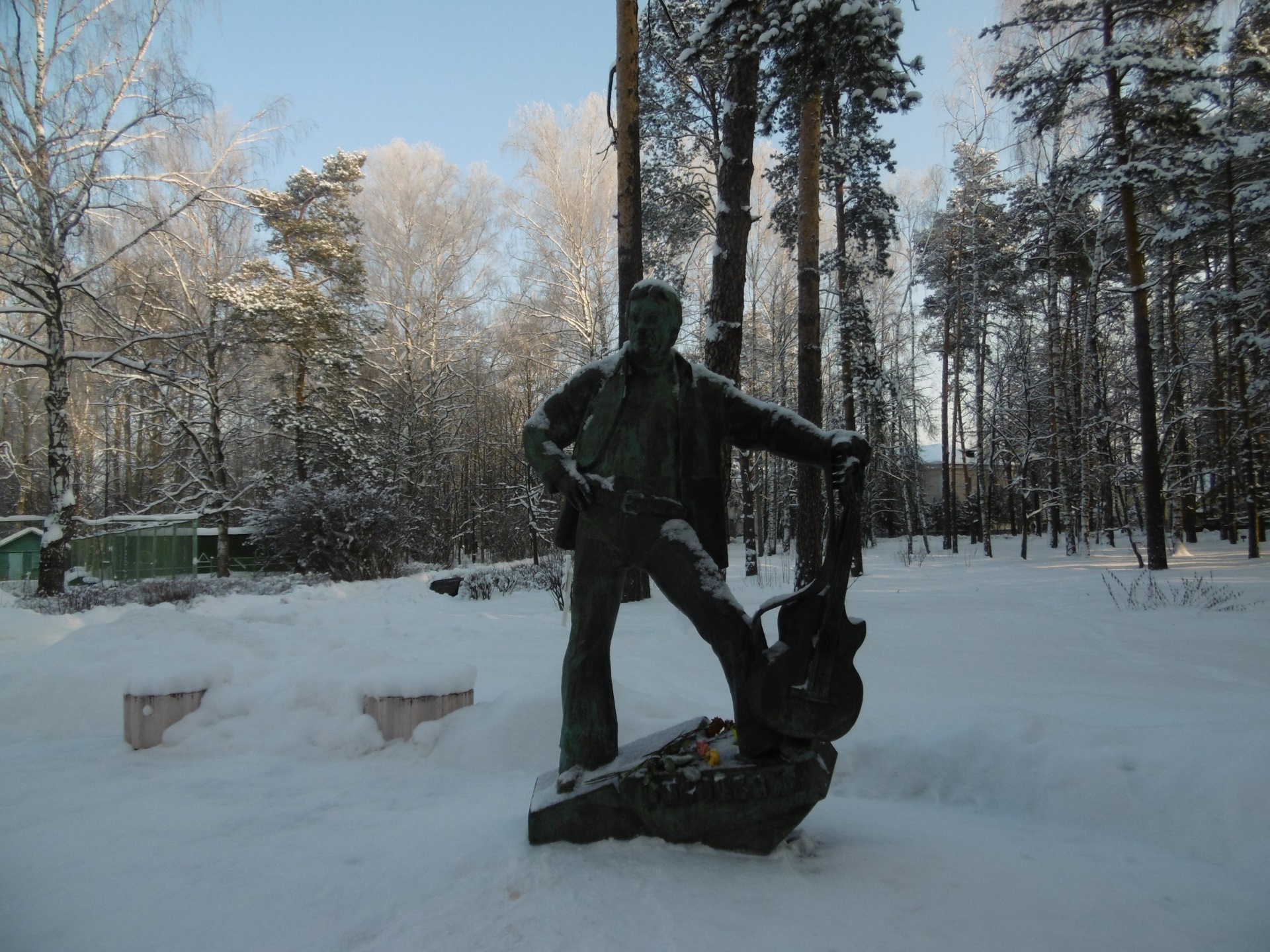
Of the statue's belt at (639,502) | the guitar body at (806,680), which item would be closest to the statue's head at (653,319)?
the statue's belt at (639,502)

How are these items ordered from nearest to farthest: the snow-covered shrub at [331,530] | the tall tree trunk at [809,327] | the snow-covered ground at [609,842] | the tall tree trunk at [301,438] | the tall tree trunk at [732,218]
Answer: the snow-covered ground at [609,842]
the tall tree trunk at [732,218]
the tall tree trunk at [809,327]
the snow-covered shrub at [331,530]
the tall tree trunk at [301,438]

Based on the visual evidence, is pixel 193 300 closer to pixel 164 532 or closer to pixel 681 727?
pixel 164 532

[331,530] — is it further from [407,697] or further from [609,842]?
[609,842]

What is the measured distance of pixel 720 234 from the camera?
8.62m

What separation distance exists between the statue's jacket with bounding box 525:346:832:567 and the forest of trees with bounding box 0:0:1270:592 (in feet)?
17.3

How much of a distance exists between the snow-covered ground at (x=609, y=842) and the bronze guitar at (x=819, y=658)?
46 centimetres

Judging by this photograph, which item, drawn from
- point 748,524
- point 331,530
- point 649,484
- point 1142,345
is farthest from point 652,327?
point 331,530

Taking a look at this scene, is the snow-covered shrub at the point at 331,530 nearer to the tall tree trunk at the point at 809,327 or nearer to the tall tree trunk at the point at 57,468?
the tall tree trunk at the point at 57,468

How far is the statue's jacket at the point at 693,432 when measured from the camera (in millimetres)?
2830

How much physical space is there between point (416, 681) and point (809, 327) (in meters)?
7.91

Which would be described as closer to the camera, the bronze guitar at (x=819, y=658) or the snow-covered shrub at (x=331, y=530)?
the bronze guitar at (x=819, y=658)

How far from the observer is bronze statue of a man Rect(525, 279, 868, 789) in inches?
106

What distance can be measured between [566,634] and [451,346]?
20.0 metres

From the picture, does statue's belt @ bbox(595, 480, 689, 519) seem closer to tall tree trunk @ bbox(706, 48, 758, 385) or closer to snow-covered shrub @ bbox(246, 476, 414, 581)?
tall tree trunk @ bbox(706, 48, 758, 385)
